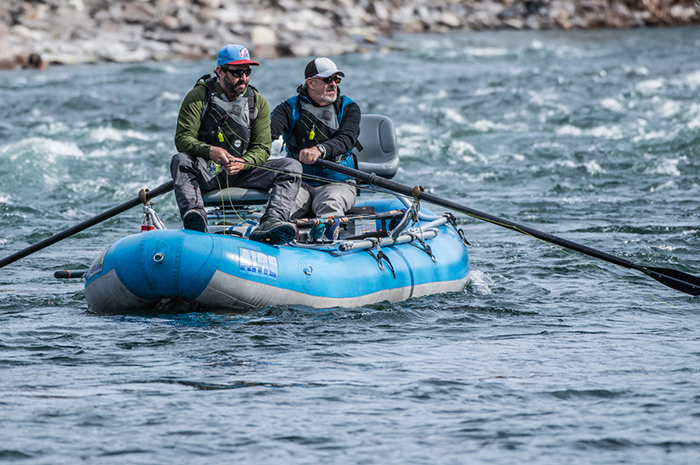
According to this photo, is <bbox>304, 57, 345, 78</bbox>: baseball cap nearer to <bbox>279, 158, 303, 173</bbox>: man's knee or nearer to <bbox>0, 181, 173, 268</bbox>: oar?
<bbox>279, 158, 303, 173</bbox>: man's knee

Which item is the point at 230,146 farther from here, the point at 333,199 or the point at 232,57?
the point at 333,199

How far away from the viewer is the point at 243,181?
6324 mm

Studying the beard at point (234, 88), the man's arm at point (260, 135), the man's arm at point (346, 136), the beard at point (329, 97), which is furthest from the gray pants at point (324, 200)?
the beard at point (234, 88)

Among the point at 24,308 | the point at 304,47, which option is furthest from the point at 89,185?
the point at 304,47

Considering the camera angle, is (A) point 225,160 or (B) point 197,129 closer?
(A) point 225,160

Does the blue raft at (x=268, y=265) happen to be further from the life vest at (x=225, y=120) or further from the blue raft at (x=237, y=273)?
the life vest at (x=225, y=120)

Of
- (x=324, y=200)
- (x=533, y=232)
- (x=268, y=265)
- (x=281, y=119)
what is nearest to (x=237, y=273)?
(x=268, y=265)

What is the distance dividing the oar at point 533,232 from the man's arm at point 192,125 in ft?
2.93

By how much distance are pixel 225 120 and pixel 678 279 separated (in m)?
3.23

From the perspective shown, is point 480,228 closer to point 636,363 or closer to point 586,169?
point 586,169

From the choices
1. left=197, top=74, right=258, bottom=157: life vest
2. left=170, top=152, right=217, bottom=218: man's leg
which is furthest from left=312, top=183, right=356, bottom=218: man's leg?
left=170, top=152, right=217, bottom=218: man's leg

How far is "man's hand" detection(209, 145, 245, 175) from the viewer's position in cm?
599

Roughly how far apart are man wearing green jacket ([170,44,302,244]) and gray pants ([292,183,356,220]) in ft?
1.25

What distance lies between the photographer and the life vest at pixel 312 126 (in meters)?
6.80
